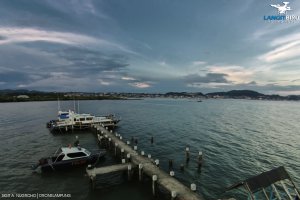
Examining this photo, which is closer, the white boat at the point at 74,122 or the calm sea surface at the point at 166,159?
the calm sea surface at the point at 166,159

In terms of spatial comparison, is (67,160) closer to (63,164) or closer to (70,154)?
(63,164)

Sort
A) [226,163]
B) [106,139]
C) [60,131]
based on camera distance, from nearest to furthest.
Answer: [226,163]
[106,139]
[60,131]

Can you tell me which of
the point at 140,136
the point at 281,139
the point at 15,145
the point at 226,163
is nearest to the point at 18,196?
the point at 15,145

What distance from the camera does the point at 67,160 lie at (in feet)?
93.0

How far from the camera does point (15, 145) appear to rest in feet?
137

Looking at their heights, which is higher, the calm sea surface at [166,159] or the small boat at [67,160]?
the small boat at [67,160]

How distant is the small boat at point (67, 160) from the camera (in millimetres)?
27641

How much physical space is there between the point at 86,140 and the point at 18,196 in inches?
1018

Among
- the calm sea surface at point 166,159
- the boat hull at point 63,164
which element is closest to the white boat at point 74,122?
the calm sea surface at point 166,159

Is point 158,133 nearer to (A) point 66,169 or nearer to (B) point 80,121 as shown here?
(B) point 80,121

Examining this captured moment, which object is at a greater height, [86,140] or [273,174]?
[273,174]

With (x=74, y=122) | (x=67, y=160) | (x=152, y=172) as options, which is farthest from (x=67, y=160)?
(x=74, y=122)

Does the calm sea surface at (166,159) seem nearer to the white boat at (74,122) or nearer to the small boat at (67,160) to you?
the small boat at (67,160)

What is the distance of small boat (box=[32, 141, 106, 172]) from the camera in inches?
1088
